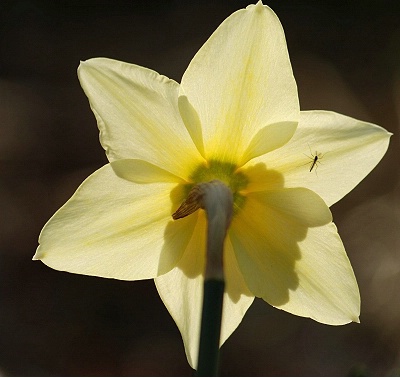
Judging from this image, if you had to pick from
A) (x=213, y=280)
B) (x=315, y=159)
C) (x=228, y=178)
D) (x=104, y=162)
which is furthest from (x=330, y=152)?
(x=104, y=162)

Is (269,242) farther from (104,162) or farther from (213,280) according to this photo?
(104,162)

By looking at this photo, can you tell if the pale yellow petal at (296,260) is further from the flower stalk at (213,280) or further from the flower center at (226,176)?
the flower stalk at (213,280)

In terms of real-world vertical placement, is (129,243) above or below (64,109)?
above

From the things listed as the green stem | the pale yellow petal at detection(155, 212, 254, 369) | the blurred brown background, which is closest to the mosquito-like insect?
the pale yellow petal at detection(155, 212, 254, 369)

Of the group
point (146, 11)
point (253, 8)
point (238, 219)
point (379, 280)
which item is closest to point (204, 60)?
point (253, 8)

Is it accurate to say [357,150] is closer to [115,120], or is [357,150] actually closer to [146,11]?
[115,120]

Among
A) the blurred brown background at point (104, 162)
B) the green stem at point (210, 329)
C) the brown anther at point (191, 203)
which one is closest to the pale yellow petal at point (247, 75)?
the brown anther at point (191, 203)
